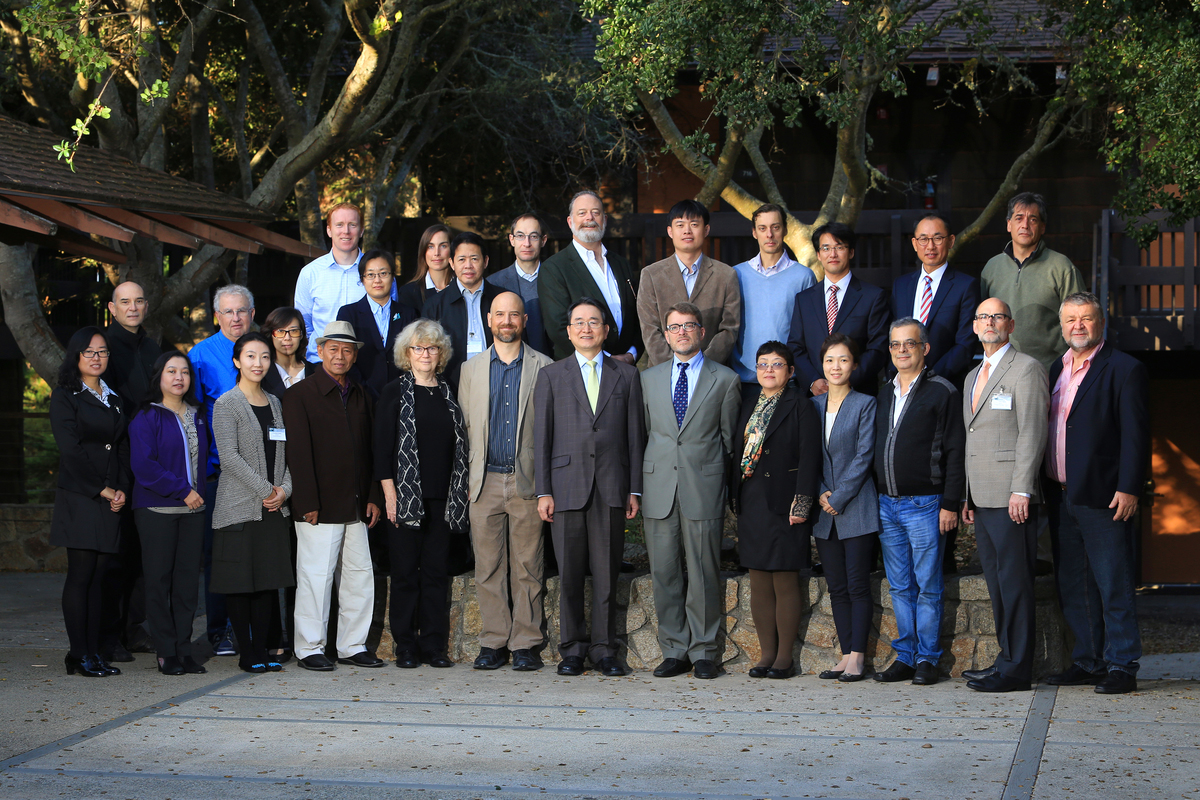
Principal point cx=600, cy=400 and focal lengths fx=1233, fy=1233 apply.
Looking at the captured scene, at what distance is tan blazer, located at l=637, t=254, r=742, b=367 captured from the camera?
7.36 meters

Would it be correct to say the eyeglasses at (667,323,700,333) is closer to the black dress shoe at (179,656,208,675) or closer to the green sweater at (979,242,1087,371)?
the green sweater at (979,242,1087,371)

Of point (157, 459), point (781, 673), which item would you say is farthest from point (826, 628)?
point (157, 459)

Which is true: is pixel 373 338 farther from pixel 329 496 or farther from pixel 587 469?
pixel 587 469

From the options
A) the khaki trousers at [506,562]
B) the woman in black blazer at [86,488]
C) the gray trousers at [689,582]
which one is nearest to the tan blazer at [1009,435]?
the gray trousers at [689,582]

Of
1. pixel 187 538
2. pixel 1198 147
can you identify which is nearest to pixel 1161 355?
pixel 1198 147

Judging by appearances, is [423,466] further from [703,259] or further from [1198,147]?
[1198,147]

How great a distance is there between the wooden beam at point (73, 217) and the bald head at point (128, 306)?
54 cm

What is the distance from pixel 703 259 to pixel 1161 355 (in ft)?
31.3

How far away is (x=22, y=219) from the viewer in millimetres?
7430

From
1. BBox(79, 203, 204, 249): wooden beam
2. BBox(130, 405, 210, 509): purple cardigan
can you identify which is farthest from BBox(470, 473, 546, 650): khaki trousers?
BBox(79, 203, 204, 249): wooden beam

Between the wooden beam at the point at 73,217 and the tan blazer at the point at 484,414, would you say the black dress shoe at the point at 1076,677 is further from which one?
the wooden beam at the point at 73,217

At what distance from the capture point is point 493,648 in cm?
721

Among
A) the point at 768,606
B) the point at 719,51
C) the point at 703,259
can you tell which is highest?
the point at 719,51

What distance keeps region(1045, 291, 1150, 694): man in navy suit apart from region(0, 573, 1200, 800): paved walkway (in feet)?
1.27
